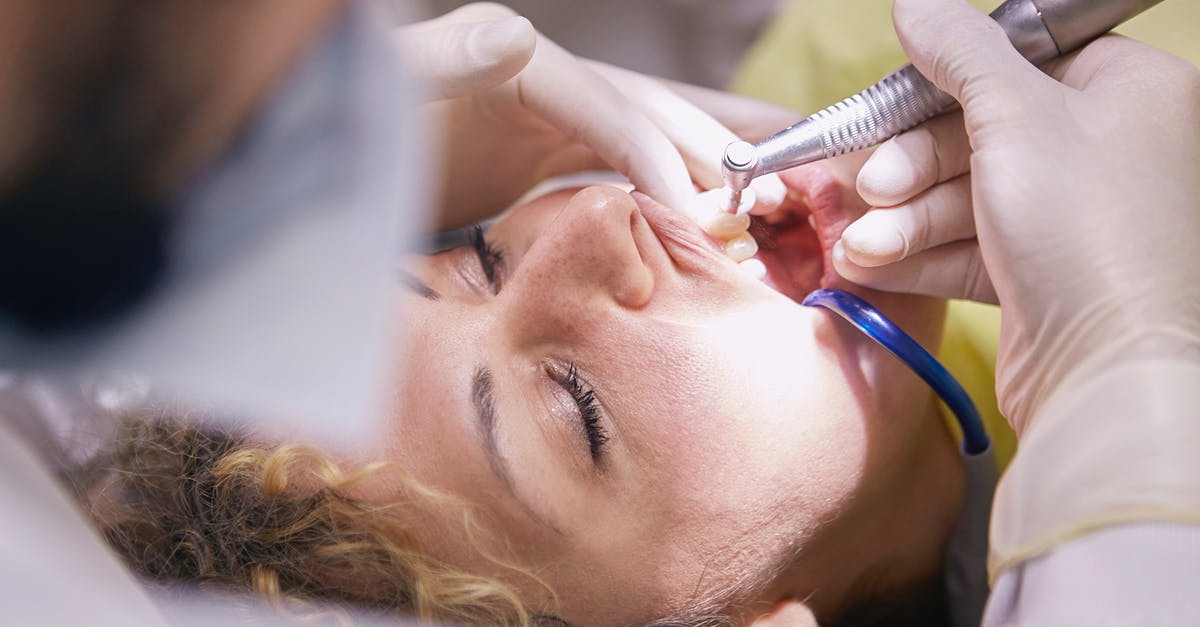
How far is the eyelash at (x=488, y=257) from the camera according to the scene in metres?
1.02

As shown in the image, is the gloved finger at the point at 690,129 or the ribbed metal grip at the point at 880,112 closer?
the ribbed metal grip at the point at 880,112

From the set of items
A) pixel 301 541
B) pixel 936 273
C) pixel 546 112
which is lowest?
pixel 301 541

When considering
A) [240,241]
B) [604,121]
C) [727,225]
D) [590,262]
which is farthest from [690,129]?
[240,241]

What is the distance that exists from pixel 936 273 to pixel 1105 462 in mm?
301

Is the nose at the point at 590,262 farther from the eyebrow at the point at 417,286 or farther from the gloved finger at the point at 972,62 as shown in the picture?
the gloved finger at the point at 972,62

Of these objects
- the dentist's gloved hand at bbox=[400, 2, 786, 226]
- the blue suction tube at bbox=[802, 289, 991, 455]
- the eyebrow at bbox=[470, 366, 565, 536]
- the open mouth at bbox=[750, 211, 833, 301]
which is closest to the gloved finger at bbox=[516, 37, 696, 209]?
the dentist's gloved hand at bbox=[400, 2, 786, 226]

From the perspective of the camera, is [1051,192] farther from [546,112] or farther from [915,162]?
[546,112]

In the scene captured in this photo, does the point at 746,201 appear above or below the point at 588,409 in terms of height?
above

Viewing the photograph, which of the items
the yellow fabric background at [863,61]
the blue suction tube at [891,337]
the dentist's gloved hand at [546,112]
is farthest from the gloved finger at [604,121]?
the yellow fabric background at [863,61]

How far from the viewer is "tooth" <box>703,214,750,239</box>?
953mm

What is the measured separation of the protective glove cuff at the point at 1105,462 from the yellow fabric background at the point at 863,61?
1.38 feet

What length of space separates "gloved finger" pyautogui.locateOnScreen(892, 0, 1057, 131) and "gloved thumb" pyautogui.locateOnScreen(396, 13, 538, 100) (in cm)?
43

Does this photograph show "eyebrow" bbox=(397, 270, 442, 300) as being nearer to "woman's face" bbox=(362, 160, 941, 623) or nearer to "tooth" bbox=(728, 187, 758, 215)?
"woman's face" bbox=(362, 160, 941, 623)

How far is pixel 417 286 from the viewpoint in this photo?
100 centimetres
